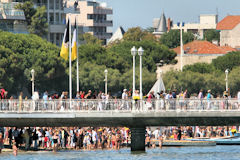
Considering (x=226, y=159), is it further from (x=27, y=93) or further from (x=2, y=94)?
(x=27, y=93)

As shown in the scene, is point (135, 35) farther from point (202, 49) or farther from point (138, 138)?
point (138, 138)

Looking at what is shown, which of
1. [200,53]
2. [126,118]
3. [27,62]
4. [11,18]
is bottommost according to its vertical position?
[126,118]

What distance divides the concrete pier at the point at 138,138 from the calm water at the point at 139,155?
2.41 ft

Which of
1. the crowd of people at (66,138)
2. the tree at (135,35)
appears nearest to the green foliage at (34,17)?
the tree at (135,35)

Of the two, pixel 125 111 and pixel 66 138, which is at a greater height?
pixel 125 111

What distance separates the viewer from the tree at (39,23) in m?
137

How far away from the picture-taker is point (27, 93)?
12688 cm

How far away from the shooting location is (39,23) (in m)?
138

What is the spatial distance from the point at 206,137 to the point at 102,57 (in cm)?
5291

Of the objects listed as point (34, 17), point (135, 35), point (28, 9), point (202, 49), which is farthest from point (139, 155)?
point (135, 35)

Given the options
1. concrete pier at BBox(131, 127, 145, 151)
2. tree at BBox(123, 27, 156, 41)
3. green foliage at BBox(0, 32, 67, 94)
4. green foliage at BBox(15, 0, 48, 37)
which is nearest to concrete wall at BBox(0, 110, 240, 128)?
concrete pier at BBox(131, 127, 145, 151)

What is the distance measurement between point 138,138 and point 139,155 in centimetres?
187

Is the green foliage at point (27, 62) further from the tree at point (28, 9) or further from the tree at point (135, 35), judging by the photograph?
the tree at point (135, 35)

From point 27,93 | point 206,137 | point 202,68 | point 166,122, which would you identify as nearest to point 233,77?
point 202,68
